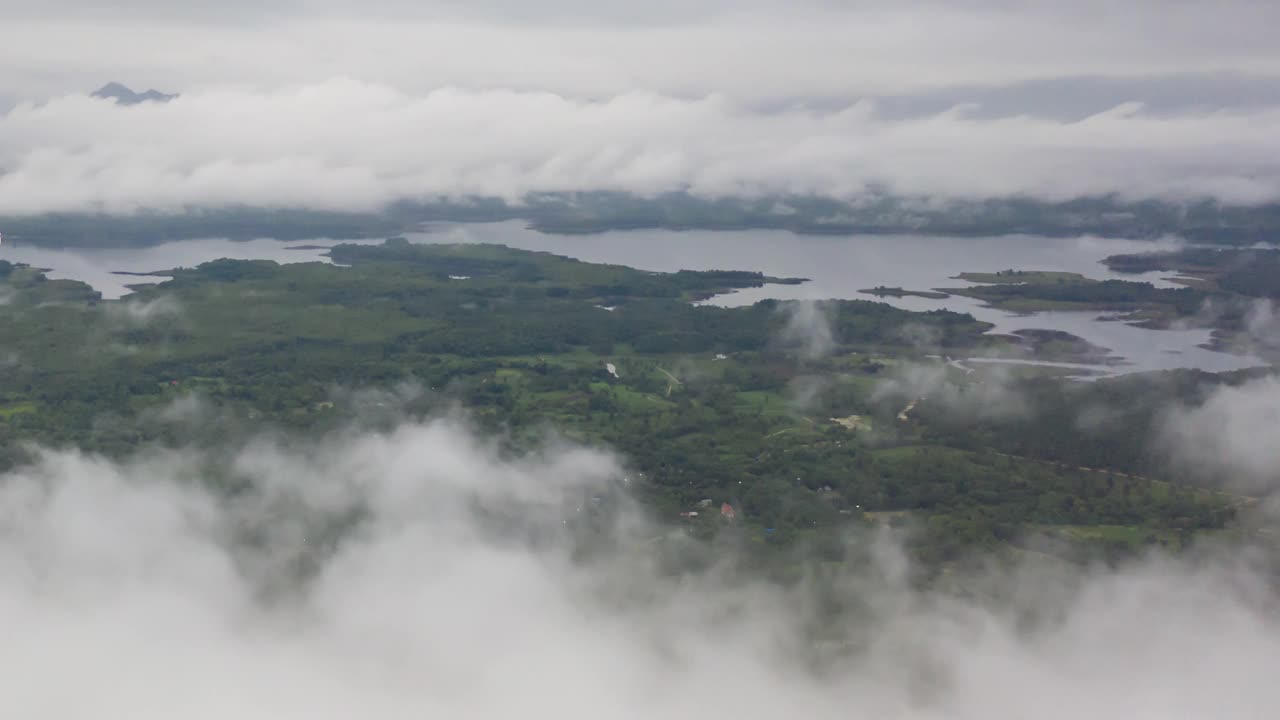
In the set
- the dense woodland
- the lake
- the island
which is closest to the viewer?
the dense woodland

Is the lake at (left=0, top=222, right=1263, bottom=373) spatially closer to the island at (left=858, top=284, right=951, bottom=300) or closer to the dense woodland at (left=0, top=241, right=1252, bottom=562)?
the island at (left=858, top=284, right=951, bottom=300)

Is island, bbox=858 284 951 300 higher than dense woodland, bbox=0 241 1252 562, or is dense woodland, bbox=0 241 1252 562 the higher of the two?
island, bbox=858 284 951 300

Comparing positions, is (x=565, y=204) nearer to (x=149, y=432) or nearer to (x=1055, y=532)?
(x=149, y=432)

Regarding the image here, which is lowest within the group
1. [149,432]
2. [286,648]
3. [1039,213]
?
[286,648]

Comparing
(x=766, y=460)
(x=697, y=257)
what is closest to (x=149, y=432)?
(x=766, y=460)

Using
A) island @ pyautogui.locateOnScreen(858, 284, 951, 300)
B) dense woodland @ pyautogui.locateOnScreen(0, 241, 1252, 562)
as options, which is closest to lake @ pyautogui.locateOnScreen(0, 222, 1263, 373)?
island @ pyautogui.locateOnScreen(858, 284, 951, 300)

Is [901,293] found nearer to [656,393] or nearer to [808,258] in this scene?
[808,258]
